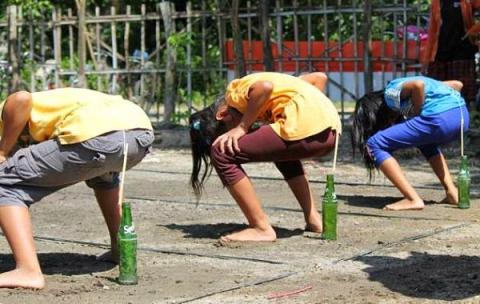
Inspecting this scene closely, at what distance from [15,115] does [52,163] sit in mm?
347

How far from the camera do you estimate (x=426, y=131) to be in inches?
346

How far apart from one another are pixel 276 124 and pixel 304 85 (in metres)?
0.35

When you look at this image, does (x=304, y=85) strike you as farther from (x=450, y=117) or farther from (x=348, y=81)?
(x=348, y=81)

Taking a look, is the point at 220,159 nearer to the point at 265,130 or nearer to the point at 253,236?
the point at 265,130

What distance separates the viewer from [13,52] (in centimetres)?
1764

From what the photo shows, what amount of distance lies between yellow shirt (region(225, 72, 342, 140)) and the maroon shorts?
6 centimetres

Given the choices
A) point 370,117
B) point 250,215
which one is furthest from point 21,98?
point 370,117

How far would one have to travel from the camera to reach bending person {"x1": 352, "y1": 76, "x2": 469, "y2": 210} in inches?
344

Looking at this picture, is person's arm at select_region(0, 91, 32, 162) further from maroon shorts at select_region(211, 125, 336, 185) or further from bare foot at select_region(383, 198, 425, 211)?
bare foot at select_region(383, 198, 425, 211)

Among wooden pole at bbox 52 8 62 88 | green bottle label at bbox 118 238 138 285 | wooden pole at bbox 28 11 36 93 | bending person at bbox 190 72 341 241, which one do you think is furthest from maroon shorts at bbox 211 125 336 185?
wooden pole at bbox 28 11 36 93

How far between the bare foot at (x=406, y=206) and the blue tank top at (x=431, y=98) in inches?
29.9

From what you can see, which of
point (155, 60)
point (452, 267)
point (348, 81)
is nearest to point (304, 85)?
point (452, 267)

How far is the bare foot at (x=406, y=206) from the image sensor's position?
28.9 feet

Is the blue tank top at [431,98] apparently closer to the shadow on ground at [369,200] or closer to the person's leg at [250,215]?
the shadow on ground at [369,200]
